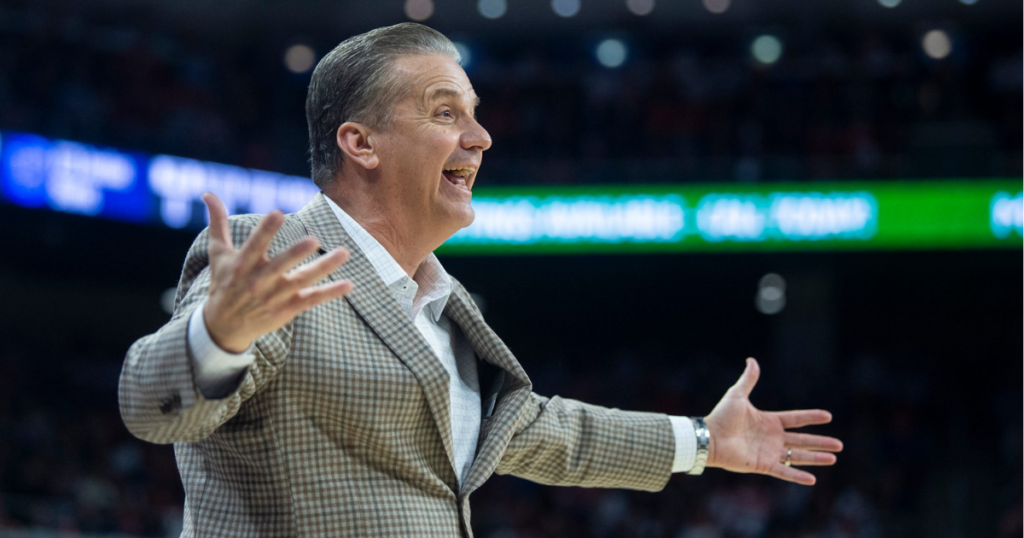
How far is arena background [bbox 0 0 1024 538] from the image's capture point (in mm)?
7762

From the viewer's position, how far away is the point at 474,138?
1745 millimetres

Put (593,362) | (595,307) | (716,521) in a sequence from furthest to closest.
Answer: (595,307), (593,362), (716,521)

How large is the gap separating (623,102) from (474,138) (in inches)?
350

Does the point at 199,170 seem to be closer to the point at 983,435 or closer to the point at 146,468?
the point at 146,468

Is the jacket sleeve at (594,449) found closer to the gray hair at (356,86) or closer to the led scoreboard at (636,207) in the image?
the gray hair at (356,86)

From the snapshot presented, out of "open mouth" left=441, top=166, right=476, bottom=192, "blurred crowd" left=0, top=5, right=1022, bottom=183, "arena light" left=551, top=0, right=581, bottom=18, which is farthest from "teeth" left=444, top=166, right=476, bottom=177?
"arena light" left=551, top=0, right=581, bottom=18

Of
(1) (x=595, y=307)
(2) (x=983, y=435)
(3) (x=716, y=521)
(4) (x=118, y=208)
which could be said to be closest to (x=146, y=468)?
(4) (x=118, y=208)

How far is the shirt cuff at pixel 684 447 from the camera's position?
1.89 meters

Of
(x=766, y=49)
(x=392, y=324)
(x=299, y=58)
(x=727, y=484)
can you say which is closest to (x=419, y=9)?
(x=299, y=58)

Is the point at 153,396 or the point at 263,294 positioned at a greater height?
the point at 263,294

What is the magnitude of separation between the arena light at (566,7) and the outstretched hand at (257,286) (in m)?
10.6

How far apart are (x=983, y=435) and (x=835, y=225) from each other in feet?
7.61

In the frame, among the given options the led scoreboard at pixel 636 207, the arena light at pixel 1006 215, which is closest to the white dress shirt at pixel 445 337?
the led scoreboard at pixel 636 207

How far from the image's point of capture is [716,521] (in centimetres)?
766
